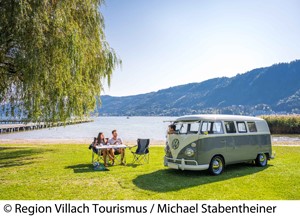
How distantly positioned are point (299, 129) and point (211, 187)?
1593 inches

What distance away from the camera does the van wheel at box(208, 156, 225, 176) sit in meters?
11.2

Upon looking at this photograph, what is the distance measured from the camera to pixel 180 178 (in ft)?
35.6

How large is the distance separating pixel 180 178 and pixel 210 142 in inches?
71.4

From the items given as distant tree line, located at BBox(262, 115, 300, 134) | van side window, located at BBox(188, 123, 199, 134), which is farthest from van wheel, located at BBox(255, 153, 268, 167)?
distant tree line, located at BBox(262, 115, 300, 134)

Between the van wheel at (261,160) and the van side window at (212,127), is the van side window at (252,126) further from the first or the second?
the van side window at (212,127)

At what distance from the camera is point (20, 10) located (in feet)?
40.3

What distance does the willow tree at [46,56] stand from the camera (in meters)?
12.7

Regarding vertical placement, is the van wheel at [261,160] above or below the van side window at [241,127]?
below

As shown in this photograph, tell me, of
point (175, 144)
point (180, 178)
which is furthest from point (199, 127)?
point (180, 178)

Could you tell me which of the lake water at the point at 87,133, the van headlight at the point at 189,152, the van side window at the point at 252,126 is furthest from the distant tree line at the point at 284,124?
the van headlight at the point at 189,152

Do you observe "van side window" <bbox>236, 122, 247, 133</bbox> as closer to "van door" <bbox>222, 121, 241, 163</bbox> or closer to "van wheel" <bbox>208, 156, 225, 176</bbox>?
"van door" <bbox>222, 121, 241, 163</bbox>

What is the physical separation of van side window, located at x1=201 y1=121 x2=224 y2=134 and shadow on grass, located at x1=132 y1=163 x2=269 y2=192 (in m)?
→ 1.74

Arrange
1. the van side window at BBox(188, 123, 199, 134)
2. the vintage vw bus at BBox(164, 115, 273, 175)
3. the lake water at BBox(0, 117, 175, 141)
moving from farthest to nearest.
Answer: the lake water at BBox(0, 117, 175, 141) → the van side window at BBox(188, 123, 199, 134) → the vintage vw bus at BBox(164, 115, 273, 175)

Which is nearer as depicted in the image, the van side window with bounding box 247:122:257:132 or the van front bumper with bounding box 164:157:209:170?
the van front bumper with bounding box 164:157:209:170
